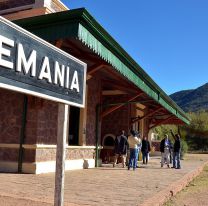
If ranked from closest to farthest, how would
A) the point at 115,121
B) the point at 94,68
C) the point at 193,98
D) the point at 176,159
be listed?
the point at 94,68
the point at 176,159
the point at 115,121
the point at 193,98

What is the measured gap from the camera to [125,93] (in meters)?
18.0

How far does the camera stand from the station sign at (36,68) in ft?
8.80

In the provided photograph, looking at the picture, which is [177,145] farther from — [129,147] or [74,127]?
[74,127]

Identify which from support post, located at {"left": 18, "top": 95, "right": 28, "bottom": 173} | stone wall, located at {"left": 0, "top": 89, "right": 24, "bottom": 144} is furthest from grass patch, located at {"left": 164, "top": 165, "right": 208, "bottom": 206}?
stone wall, located at {"left": 0, "top": 89, "right": 24, "bottom": 144}

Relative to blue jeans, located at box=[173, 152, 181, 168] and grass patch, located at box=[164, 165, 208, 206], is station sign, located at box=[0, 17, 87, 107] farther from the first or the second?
blue jeans, located at box=[173, 152, 181, 168]

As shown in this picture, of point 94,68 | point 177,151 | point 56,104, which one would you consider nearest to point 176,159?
point 177,151

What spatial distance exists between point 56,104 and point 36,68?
923 centimetres

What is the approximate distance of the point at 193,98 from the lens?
177375 millimetres

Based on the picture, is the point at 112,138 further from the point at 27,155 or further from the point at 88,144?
the point at 27,155

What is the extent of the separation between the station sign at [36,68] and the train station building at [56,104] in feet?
15.4

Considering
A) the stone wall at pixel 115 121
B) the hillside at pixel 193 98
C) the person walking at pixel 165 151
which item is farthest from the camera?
the hillside at pixel 193 98

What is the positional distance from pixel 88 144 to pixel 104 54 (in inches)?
225

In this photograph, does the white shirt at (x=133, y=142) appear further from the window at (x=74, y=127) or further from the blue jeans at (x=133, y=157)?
the window at (x=74, y=127)

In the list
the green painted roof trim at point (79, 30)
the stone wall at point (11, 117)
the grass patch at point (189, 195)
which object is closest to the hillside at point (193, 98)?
the stone wall at point (11, 117)
